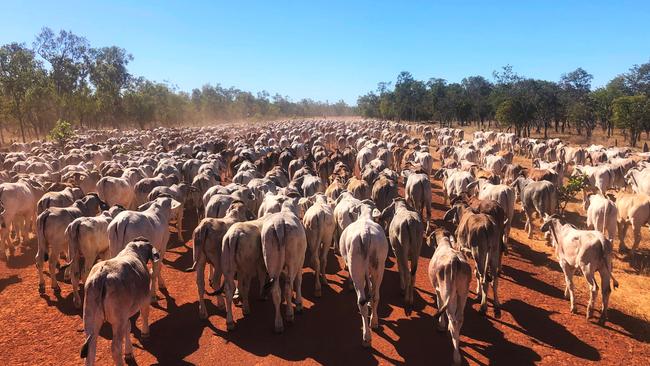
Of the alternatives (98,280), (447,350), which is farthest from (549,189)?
(98,280)

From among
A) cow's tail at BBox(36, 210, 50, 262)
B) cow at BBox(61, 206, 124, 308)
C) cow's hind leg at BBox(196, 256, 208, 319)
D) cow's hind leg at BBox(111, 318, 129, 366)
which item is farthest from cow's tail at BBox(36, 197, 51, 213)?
cow's hind leg at BBox(111, 318, 129, 366)

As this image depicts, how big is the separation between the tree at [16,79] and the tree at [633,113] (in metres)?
74.3

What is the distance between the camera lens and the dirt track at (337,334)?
27.0 feet

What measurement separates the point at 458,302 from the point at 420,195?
28.2 ft

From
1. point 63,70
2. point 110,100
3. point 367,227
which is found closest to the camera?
point 367,227

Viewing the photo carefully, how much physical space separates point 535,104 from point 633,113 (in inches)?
605

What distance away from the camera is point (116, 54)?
8869 centimetres

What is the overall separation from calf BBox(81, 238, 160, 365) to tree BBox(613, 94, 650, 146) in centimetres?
5751

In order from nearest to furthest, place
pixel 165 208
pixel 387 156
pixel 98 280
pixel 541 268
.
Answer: pixel 98 280 < pixel 165 208 < pixel 541 268 < pixel 387 156

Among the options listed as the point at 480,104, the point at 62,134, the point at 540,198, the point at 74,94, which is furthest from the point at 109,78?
the point at 540,198

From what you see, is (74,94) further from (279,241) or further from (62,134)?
(279,241)

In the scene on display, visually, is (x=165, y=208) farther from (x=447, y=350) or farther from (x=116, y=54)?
(x=116, y=54)

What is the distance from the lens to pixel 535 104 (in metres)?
62.0

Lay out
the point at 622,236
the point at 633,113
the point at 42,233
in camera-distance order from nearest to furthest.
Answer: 1. the point at 42,233
2. the point at 622,236
3. the point at 633,113
